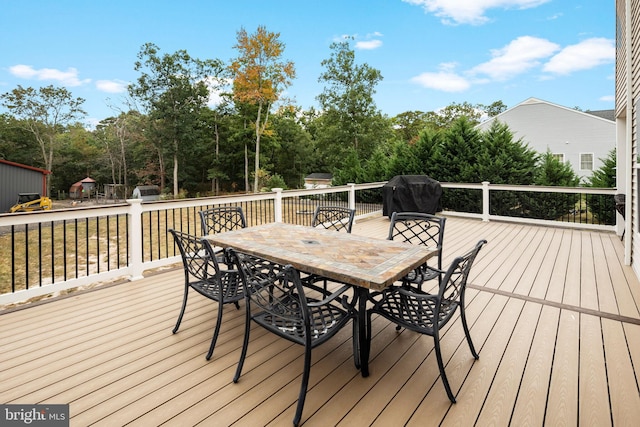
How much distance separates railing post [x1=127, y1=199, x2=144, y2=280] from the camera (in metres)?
3.67

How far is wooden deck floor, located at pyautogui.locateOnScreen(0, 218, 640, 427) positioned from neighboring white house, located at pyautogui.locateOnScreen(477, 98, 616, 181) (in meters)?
12.8

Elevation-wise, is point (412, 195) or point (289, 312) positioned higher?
point (412, 195)

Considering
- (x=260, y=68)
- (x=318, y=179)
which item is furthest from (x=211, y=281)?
A: (x=318, y=179)

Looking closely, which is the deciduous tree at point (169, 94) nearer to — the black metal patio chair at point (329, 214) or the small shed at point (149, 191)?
the small shed at point (149, 191)

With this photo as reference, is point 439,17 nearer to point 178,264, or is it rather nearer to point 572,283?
point 572,283

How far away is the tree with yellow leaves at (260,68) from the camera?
18406 millimetres

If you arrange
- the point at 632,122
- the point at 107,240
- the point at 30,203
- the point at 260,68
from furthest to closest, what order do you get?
the point at 260,68 → the point at 30,203 → the point at 632,122 → the point at 107,240

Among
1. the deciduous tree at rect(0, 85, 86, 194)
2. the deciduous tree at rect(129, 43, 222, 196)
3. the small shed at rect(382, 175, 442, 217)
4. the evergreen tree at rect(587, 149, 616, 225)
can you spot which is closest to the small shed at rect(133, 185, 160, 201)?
the deciduous tree at rect(129, 43, 222, 196)

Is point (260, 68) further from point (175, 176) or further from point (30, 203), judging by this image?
point (30, 203)

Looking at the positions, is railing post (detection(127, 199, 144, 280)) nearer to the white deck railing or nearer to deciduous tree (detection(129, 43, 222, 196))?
the white deck railing

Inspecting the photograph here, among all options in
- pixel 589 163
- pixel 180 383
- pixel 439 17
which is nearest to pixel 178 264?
pixel 180 383

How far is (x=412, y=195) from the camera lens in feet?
24.9

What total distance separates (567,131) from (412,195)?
37.2ft

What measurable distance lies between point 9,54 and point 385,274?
126 ft
